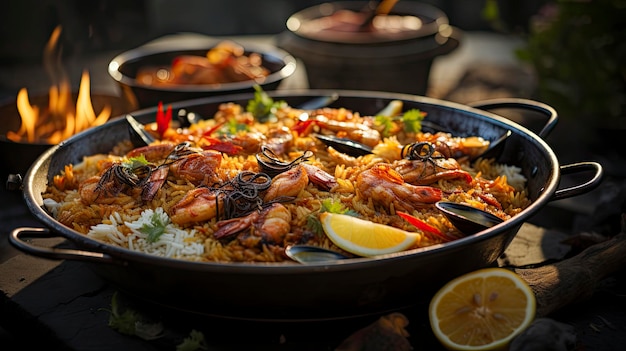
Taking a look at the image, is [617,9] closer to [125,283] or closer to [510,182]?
[510,182]

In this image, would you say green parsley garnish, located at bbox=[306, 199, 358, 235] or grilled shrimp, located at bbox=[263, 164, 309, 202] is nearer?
green parsley garnish, located at bbox=[306, 199, 358, 235]

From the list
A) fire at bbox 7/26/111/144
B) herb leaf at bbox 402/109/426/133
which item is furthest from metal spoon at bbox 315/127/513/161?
fire at bbox 7/26/111/144

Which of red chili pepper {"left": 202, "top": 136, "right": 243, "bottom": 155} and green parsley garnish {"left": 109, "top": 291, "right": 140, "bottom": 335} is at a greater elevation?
red chili pepper {"left": 202, "top": 136, "right": 243, "bottom": 155}

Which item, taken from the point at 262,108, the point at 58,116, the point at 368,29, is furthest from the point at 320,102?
the point at 368,29

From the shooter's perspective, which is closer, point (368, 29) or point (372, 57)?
point (372, 57)

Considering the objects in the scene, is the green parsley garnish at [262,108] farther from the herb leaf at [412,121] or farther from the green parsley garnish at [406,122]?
the herb leaf at [412,121]

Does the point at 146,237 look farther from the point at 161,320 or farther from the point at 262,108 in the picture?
the point at 262,108

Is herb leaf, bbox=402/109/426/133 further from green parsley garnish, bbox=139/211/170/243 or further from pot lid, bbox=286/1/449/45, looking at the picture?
pot lid, bbox=286/1/449/45
